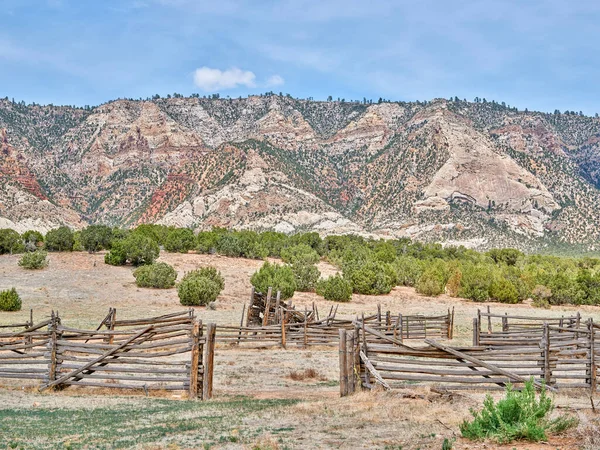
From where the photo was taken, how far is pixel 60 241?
48.6 meters

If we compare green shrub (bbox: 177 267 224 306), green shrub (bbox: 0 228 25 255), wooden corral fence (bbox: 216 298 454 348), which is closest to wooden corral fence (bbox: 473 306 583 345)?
wooden corral fence (bbox: 216 298 454 348)

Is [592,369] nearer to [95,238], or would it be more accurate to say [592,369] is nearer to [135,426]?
[135,426]

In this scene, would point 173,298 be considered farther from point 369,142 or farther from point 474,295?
point 369,142

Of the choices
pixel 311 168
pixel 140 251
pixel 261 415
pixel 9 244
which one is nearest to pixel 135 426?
pixel 261 415

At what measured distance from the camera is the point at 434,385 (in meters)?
9.45

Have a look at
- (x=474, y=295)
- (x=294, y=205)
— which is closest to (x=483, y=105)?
(x=294, y=205)

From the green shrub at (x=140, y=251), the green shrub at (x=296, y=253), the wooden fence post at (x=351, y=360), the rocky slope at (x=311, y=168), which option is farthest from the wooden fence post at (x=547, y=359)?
the rocky slope at (x=311, y=168)

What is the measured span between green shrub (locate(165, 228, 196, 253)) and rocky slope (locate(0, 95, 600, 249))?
38223 millimetres

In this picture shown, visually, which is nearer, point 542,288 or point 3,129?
point 542,288

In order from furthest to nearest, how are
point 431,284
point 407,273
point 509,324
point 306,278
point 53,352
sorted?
1. point 407,273
2. point 306,278
3. point 431,284
4. point 509,324
5. point 53,352

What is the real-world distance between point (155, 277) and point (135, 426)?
1096 inches

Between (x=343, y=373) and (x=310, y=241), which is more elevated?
(x=310, y=241)

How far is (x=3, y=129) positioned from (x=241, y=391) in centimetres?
13186

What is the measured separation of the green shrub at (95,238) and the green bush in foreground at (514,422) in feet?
150
